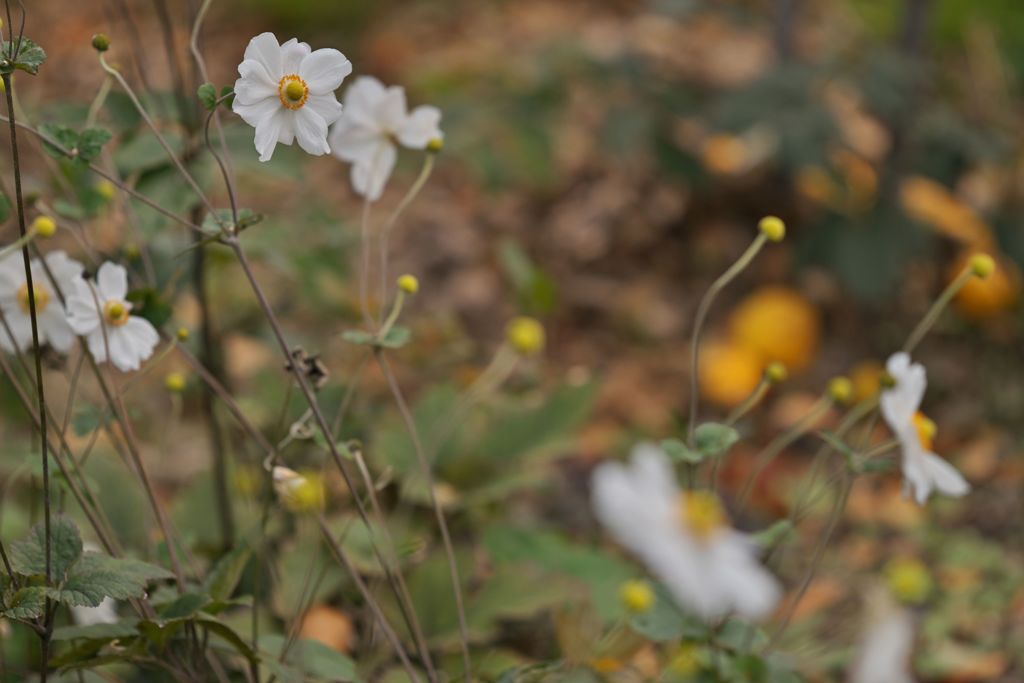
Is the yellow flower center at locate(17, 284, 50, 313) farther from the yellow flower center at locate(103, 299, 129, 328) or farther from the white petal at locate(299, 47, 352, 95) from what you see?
the white petal at locate(299, 47, 352, 95)

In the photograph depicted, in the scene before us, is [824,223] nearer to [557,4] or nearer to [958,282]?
[958,282]

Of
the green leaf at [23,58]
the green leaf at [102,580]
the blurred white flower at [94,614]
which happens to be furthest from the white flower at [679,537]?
the blurred white flower at [94,614]

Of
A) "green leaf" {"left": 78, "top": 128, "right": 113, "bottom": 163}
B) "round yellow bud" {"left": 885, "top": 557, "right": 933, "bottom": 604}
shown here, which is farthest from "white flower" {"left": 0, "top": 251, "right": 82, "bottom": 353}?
"round yellow bud" {"left": 885, "top": 557, "right": 933, "bottom": 604}

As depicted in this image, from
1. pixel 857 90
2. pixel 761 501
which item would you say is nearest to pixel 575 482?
pixel 761 501

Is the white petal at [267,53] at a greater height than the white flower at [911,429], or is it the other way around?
the white petal at [267,53]

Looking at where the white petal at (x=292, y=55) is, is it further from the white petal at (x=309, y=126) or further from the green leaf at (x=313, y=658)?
the green leaf at (x=313, y=658)

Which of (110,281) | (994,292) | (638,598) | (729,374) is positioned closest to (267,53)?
(110,281)
